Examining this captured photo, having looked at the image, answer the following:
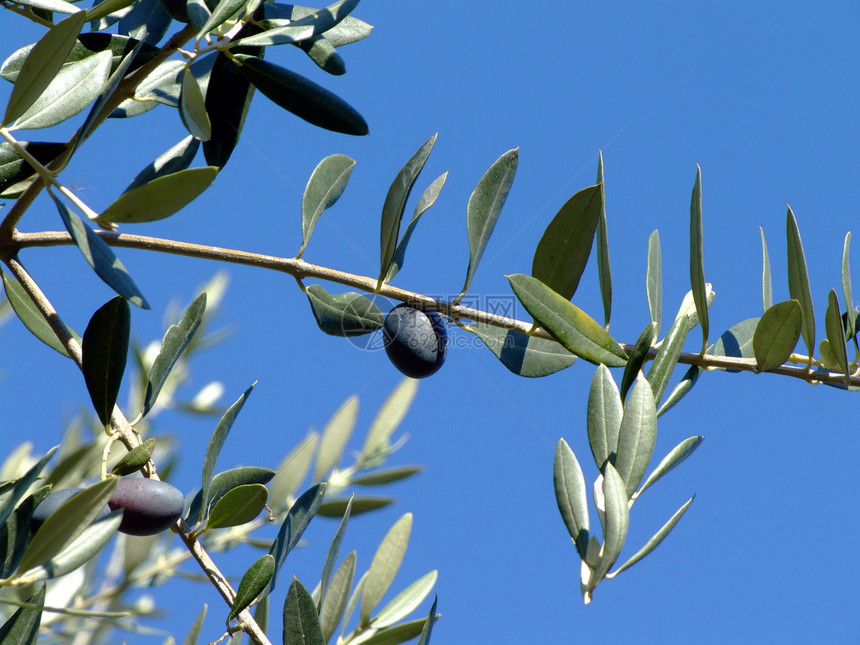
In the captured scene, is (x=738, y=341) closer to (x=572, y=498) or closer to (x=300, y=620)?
(x=572, y=498)

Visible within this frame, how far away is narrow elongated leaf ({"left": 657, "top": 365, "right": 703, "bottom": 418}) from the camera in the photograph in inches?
38.4

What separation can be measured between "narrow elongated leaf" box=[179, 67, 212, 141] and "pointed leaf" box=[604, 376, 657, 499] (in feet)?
1.79

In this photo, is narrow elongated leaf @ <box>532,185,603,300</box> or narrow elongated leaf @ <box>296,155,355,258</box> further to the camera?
narrow elongated leaf @ <box>296,155,355,258</box>

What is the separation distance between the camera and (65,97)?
0.98 m

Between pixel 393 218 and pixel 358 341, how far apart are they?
0.90ft

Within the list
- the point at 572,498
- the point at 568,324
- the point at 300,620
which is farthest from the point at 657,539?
the point at 300,620

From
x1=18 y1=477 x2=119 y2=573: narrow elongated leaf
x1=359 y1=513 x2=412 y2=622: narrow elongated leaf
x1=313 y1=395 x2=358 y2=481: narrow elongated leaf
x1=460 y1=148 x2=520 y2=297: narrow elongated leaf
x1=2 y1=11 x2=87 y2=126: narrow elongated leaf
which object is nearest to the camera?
x1=18 y1=477 x2=119 y2=573: narrow elongated leaf

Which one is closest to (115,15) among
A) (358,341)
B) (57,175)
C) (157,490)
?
(57,175)

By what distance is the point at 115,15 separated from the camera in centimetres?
114

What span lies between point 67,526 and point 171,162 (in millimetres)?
593

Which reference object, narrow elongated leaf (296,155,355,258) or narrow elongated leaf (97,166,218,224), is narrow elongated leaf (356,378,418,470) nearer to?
narrow elongated leaf (296,155,355,258)


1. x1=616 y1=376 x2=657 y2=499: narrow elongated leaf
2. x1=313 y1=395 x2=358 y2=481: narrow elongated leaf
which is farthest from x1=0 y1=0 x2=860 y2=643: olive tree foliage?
x1=313 y1=395 x2=358 y2=481: narrow elongated leaf

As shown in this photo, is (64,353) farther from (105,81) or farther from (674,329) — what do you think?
Answer: (674,329)

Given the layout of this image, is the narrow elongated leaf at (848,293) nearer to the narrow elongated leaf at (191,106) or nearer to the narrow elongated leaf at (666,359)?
the narrow elongated leaf at (666,359)
